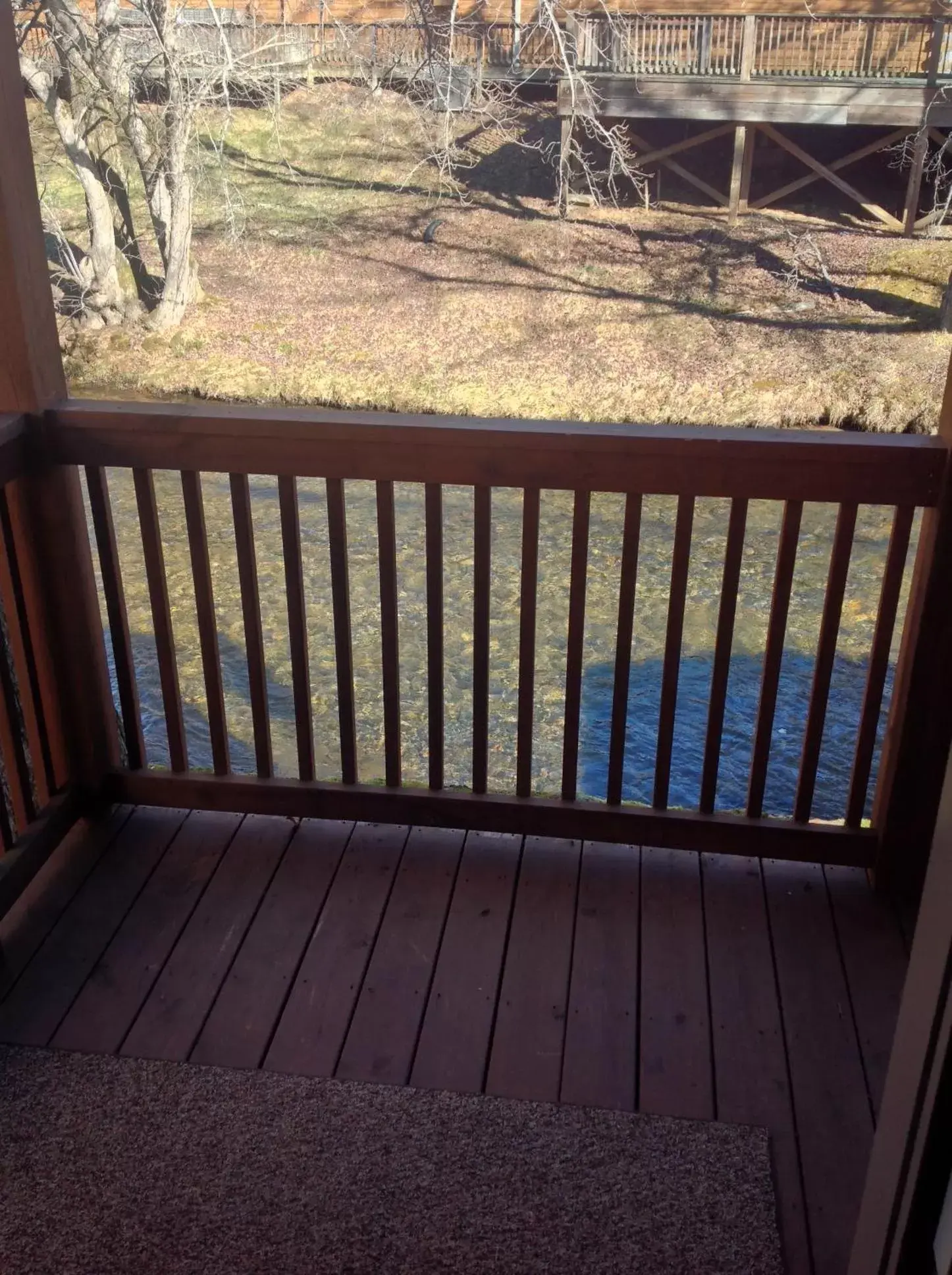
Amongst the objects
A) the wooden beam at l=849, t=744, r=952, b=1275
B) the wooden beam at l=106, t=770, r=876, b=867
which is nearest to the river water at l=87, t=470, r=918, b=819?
the wooden beam at l=106, t=770, r=876, b=867

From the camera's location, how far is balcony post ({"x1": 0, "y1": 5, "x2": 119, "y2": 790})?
201 centimetres

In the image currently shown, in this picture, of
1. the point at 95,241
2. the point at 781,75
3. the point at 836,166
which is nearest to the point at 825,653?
the point at 95,241

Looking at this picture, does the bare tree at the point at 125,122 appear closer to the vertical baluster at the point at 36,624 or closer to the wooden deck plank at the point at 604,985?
the vertical baluster at the point at 36,624

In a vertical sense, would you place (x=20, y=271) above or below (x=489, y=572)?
above

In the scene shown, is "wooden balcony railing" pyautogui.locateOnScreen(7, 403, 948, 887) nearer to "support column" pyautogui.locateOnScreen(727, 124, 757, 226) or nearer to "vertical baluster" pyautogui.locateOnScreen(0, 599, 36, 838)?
"vertical baluster" pyautogui.locateOnScreen(0, 599, 36, 838)

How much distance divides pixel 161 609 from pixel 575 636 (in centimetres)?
86

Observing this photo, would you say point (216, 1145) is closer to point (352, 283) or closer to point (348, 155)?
point (352, 283)

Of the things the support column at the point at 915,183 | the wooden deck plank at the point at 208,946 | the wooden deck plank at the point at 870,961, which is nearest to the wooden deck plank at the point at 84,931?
the wooden deck plank at the point at 208,946

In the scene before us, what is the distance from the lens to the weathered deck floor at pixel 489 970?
5.94 ft

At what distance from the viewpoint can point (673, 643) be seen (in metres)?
2.23

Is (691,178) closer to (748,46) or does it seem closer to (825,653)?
(748,46)

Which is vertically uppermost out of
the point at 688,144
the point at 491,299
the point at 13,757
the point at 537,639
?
the point at 688,144

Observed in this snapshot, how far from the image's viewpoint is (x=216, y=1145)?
1.69m

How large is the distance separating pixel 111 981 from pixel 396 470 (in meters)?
1.05
